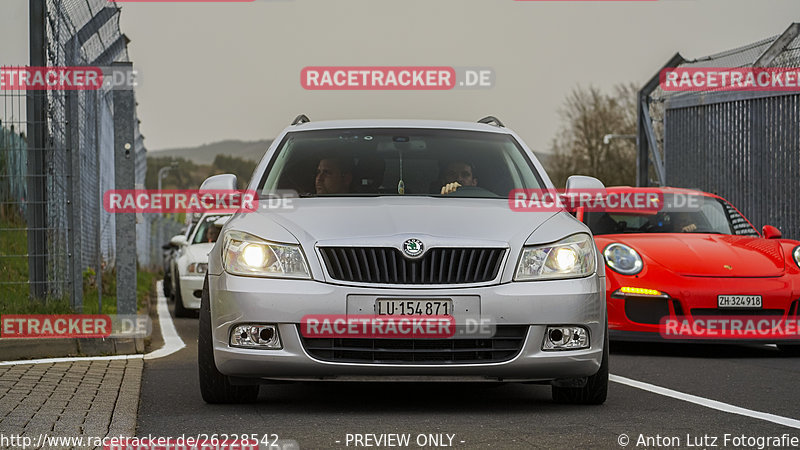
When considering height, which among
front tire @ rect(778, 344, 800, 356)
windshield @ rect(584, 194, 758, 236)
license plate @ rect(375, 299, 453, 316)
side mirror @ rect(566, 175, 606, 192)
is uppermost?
side mirror @ rect(566, 175, 606, 192)

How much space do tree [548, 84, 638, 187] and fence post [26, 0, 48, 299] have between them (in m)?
53.8

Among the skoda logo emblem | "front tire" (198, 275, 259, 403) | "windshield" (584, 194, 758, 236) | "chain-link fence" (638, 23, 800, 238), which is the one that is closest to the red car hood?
"windshield" (584, 194, 758, 236)

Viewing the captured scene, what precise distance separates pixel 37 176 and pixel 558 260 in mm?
6601

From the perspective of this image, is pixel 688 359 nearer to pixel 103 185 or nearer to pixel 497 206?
pixel 497 206

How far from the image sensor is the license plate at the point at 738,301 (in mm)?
10367

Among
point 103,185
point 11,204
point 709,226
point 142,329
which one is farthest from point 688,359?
point 103,185

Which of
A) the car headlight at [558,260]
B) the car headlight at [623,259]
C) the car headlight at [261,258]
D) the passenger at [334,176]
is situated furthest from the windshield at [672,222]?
the car headlight at [261,258]

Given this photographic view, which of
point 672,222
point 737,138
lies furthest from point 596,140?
point 672,222

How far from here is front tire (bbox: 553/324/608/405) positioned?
6.92m

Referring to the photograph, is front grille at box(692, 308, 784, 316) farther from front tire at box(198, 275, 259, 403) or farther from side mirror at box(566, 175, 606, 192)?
front tire at box(198, 275, 259, 403)

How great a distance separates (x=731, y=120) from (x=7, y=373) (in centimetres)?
1317

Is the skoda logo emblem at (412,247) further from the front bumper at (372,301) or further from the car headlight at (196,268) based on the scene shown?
the car headlight at (196,268)

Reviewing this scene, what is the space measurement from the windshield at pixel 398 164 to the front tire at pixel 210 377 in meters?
0.97

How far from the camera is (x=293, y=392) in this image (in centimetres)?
764
